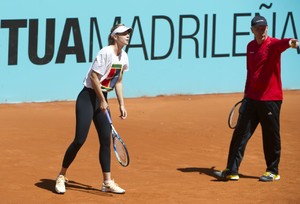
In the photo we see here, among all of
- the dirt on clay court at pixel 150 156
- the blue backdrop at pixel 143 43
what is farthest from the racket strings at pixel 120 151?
the blue backdrop at pixel 143 43

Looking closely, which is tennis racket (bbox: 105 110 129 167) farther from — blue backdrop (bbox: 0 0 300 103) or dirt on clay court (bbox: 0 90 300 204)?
blue backdrop (bbox: 0 0 300 103)

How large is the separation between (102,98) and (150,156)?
8.48 feet

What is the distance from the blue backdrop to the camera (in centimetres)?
1532

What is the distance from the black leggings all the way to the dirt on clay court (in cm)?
45

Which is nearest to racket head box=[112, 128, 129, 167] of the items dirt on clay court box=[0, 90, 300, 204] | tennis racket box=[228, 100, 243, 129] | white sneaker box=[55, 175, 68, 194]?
dirt on clay court box=[0, 90, 300, 204]

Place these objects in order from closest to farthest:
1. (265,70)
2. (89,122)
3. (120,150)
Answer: (89,122) < (120,150) < (265,70)

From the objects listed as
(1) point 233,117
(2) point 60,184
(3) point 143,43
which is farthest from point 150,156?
(3) point 143,43

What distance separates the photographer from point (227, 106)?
52.8 ft

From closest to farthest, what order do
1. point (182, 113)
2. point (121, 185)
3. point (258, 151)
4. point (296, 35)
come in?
point (121, 185) < point (258, 151) < point (182, 113) < point (296, 35)

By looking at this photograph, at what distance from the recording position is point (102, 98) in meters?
9.32

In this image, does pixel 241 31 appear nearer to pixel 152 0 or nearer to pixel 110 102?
pixel 152 0

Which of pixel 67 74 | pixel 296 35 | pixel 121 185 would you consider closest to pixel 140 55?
pixel 67 74

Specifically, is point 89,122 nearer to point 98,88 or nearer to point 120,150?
point 98,88

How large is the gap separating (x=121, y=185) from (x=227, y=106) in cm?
634
